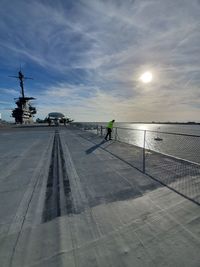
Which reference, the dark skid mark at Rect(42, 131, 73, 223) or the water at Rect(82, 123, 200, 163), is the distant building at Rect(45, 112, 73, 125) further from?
the dark skid mark at Rect(42, 131, 73, 223)

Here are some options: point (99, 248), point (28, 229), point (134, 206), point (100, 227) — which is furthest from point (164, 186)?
point (28, 229)

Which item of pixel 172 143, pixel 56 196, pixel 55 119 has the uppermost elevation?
pixel 55 119

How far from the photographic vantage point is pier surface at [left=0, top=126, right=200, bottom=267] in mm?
2256

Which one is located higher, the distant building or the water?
the distant building

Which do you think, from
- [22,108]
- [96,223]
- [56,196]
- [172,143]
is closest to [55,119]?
[22,108]

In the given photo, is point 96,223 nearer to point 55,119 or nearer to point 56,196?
point 56,196

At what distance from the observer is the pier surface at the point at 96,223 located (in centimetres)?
226

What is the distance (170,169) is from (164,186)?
1647 mm

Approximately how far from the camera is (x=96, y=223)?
117 inches

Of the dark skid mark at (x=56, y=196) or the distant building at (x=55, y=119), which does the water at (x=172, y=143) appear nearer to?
the dark skid mark at (x=56, y=196)

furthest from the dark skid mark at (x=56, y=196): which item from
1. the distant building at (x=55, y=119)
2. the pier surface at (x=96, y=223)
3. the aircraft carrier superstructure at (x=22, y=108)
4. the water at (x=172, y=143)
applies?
the aircraft carrier superstructure at (x=22, y=108)

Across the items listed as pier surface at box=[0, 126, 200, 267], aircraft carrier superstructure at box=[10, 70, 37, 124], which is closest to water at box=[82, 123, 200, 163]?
pier surface at box=[0, 126, 200, 267]

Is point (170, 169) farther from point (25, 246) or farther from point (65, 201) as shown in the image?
point (25, 246)

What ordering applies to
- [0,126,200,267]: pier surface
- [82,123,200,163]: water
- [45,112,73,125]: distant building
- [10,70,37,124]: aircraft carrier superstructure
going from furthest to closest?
[10,70,37,124]: aircraft carrier superstructure, [45,112,73,125]: distant building, [82,123,200,163]: water, [0,126,200,267]: pier surface
